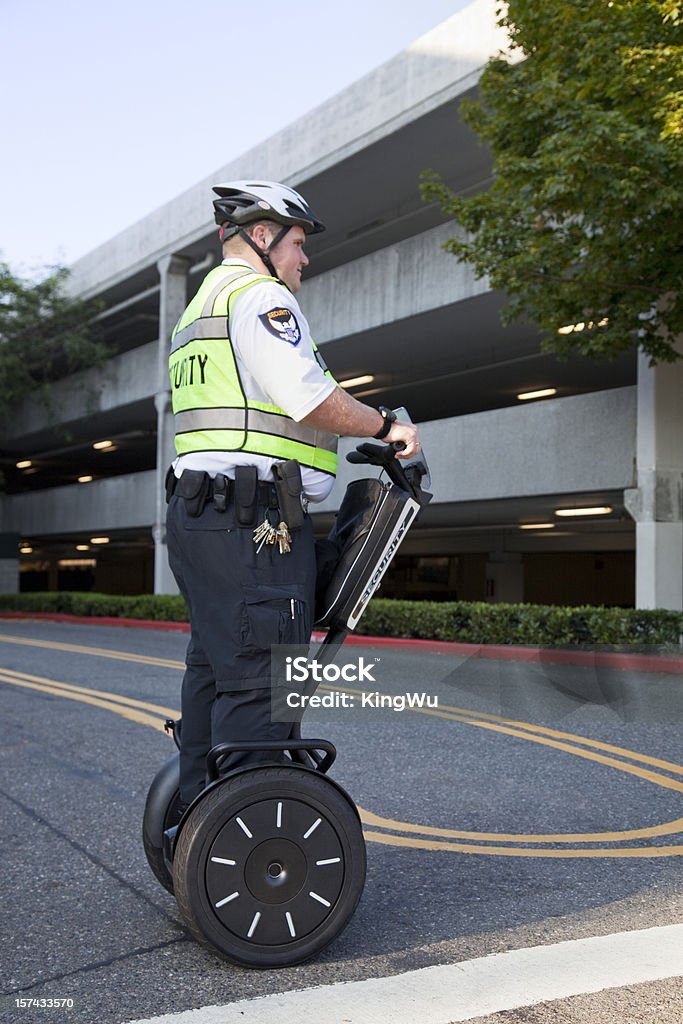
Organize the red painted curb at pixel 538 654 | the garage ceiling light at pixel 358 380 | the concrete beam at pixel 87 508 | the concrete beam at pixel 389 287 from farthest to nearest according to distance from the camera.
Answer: the concrete beam at pixel 87 508 < the garage ceiling light at pixel 358 380 < the concrete beam at pixel 389 287 < the red painted curb at pixel 538 654

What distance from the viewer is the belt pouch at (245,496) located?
2.94 m

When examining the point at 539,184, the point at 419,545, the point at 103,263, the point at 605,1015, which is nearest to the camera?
the point at 605,1015

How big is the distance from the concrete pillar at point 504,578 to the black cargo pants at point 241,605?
90.0ft

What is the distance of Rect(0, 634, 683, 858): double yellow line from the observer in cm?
414

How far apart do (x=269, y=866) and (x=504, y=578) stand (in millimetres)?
27937

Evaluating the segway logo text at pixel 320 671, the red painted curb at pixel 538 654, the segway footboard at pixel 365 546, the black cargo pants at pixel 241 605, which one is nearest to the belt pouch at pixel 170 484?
the black cargo pants at pixel 241 605

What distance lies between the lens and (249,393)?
304 centimetres

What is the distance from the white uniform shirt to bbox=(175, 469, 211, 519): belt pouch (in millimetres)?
51

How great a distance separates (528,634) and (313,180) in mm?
10828

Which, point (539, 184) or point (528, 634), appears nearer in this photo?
point (539, 184)

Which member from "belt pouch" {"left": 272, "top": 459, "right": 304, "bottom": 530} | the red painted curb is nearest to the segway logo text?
"belt pouch" {"left": 272, "top": 459, "right": 304, "bottom": 530}

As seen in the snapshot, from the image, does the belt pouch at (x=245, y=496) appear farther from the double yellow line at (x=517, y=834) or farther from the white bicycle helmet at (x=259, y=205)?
the double yellow line at (x=517, y=834)

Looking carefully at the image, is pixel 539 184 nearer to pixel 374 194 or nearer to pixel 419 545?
pixel 374 194

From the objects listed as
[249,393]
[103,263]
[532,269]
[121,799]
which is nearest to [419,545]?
[103,263]
